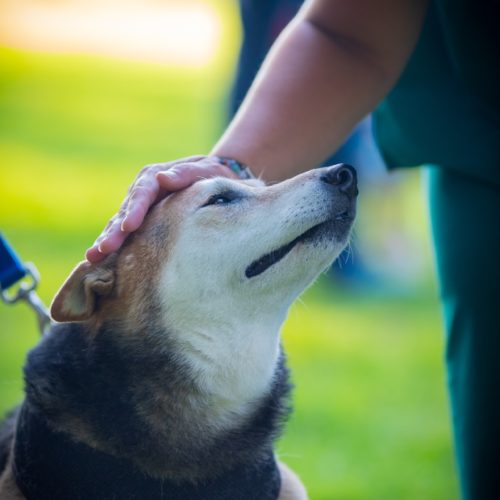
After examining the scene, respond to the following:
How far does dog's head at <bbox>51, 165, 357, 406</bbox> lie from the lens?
2.52 meters

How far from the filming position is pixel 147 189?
8.46 feet

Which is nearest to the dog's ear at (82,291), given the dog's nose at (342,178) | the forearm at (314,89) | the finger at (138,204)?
the finger at (138,204)

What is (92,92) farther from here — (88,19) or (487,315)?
(487,315)

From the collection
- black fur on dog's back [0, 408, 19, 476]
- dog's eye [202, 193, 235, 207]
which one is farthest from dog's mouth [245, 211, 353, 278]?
black fur on dog's back [0, 408, 19, 476]

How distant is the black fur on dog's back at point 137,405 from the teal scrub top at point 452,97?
3.60ft

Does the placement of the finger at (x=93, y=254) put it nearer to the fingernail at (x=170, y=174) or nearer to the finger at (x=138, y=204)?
the finger at (x=138, y=204)

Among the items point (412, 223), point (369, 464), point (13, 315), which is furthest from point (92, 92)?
point (369, 464)

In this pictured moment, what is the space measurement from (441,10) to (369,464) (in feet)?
8.29

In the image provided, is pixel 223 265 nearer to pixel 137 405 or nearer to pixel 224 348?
pixel 224 348

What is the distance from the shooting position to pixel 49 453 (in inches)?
93.1

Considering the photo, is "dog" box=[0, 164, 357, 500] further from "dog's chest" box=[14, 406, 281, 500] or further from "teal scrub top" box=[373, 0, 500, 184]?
"teal scrub top" box=[373, 0, 500, 184]

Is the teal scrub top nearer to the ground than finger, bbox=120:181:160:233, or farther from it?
nearer to the ground

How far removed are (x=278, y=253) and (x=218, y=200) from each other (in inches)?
10.5

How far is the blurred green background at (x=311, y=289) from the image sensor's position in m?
4.61
